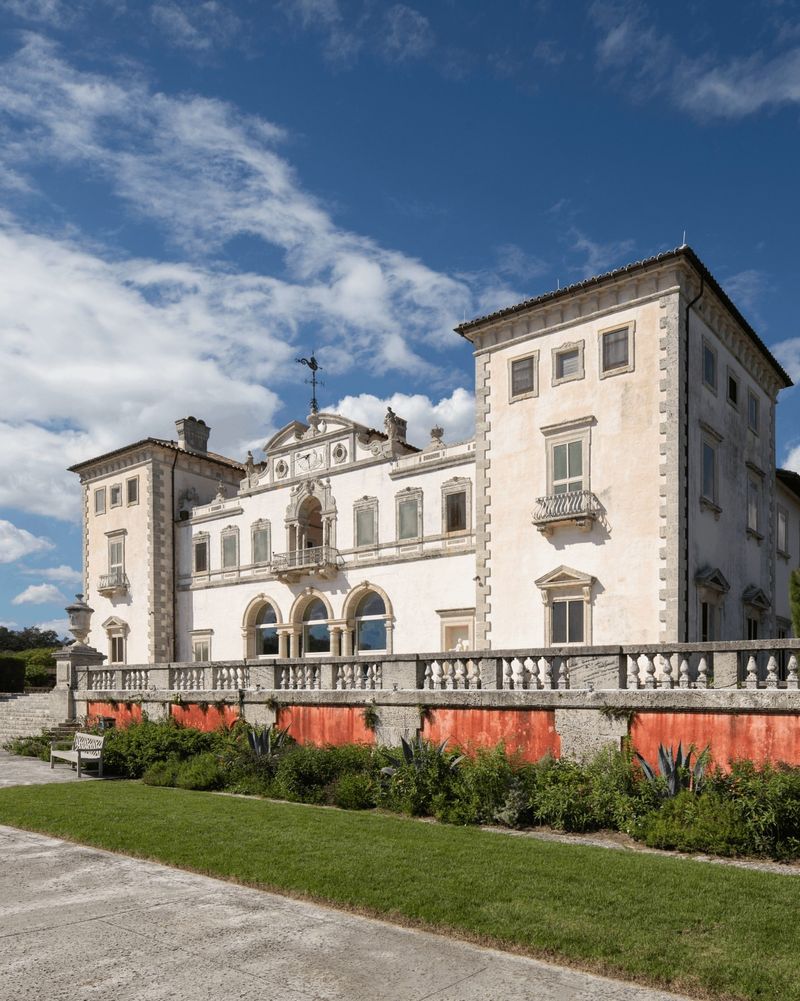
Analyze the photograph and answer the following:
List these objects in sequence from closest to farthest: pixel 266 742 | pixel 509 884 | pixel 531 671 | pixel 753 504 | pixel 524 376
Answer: pixel 509 884 → pixel 531 671 → pixel 266 742 → pixel 524 376 → pixel 753 504

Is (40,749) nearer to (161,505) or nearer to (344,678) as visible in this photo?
(344,678)

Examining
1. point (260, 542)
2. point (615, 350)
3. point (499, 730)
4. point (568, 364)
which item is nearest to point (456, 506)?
point (568, 364)

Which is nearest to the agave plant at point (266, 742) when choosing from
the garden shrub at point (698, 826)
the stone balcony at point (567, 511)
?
the garden shrub at point (698, 826)

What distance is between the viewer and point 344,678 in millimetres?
17953

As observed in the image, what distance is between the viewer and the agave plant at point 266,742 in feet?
56.8

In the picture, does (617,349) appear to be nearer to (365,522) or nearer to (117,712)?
(365,522)

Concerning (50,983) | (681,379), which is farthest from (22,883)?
(681,379)

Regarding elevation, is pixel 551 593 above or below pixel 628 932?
above

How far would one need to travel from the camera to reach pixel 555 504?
78.9 ft

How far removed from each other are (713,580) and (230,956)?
61.9 feet

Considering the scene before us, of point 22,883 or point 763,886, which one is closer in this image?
point 763,886

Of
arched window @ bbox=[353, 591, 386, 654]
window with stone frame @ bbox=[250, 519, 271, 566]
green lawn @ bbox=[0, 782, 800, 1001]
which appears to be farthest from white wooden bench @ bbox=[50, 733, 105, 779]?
window with stone frame @ bbox=[250, 519, 271, 566]

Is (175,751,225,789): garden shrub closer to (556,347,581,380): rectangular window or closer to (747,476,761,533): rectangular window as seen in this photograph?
(556,347,581,380): rectangular window

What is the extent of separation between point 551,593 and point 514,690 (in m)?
9.60
